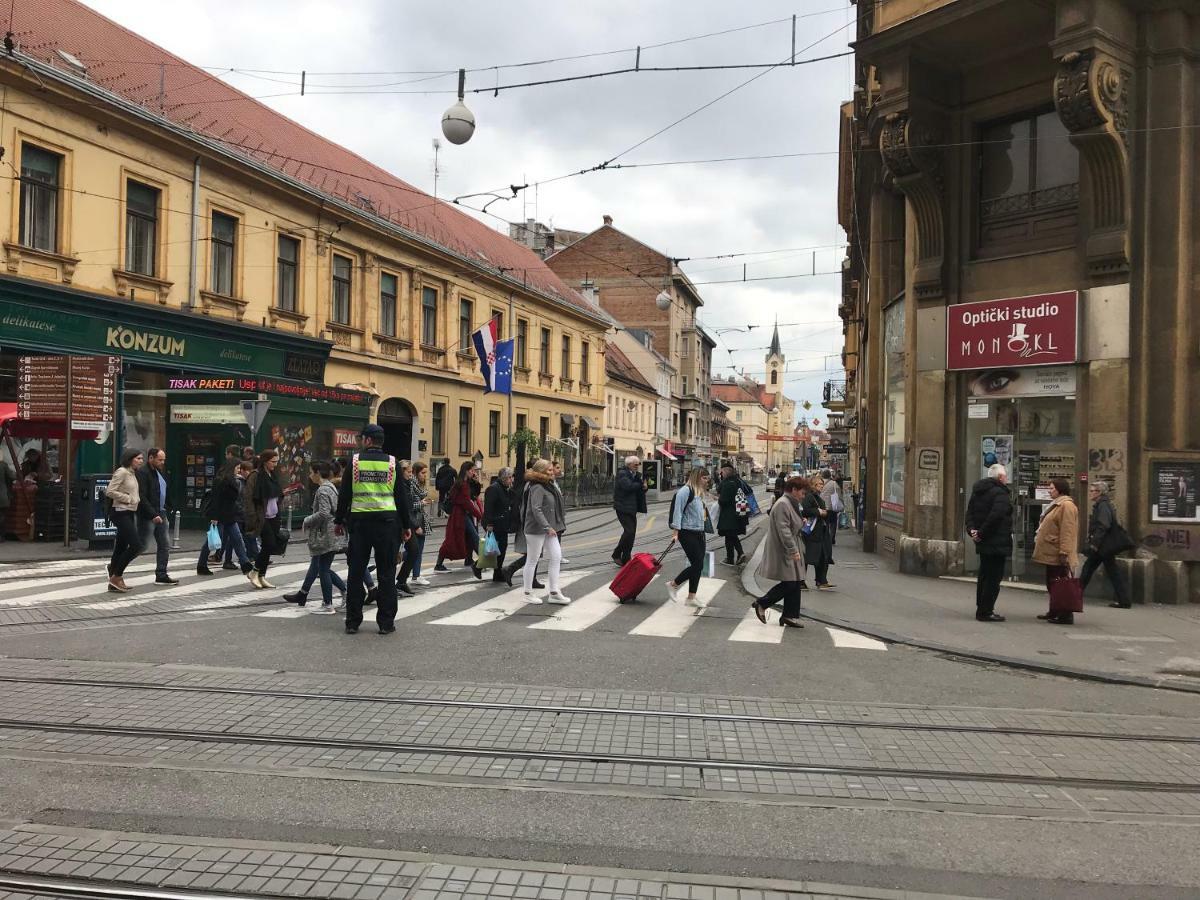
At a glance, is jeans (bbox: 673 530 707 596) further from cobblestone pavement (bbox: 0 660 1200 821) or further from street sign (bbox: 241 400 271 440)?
street sign (bbox: 241 400 271 440)

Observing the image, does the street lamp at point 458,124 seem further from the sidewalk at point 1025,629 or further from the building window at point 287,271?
the building window at point 287,271

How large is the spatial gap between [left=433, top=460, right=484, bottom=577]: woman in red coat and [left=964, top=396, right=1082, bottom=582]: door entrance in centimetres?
771

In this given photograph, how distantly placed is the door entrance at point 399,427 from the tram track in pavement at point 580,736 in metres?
25.2

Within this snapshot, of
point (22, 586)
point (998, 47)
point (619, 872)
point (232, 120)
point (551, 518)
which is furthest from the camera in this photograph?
point (232, 120)

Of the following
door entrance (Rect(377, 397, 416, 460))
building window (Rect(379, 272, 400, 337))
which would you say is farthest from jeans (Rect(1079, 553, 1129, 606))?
door entrance (Rect(377, 397, 416, 460))

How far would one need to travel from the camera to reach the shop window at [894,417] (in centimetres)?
1628

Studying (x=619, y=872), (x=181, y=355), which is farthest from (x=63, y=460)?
(x=619, y=872)

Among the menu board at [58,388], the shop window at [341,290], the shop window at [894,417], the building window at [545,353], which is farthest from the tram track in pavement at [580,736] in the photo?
the building window at [545,353]

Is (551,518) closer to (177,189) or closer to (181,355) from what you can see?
(181,355)

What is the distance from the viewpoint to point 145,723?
19.3 feet

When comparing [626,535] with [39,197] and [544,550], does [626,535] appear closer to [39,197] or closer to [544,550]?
[544,550]

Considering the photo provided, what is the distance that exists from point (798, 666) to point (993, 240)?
9.23 metres

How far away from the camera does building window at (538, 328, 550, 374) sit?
42.6m

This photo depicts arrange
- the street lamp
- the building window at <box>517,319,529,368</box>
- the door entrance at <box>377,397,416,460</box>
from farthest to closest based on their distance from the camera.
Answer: the building window at <box>517,319,529,368</box> < the door entrance at <box>377,397,416,460</box> < the street lamp
